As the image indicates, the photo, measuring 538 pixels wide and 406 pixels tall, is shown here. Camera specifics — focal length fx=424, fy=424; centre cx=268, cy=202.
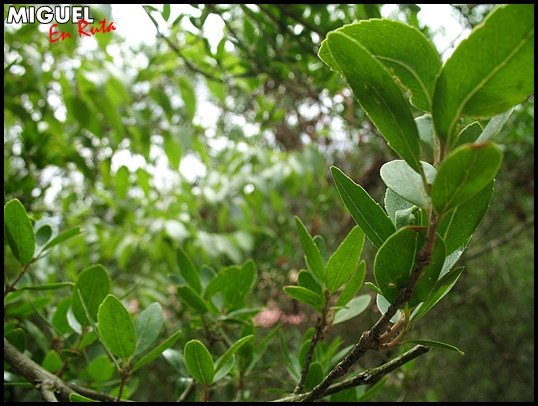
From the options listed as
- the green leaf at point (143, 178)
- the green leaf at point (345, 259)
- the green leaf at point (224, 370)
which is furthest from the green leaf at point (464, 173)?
the green leaf at point (143, 178)

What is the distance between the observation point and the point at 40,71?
0.81m

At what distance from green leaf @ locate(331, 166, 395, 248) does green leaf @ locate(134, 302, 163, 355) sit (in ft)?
0.76

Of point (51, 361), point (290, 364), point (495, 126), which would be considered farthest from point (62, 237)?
point (495, 126)

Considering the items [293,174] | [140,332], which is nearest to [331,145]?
[293,174]

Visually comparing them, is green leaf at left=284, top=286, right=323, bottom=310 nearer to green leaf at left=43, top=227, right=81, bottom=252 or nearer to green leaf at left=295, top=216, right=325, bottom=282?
green leaf at left=295, top=216, right=325, bottom=282

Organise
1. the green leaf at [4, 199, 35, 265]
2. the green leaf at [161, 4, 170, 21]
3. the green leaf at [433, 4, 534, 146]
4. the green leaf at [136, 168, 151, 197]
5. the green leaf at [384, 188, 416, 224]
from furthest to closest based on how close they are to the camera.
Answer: the green leaf at [136, 168, 151, 197], the green leaf at [161, 4, 170, 21], the green leaf at [4, 199, 35, 265], the green leaf at [384, 188, 416, 224], the green leaf at [433, 4, 534, 146]

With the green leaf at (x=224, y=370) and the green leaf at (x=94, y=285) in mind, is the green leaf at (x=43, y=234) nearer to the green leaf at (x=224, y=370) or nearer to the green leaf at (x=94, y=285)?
the green leaf at (x=94, y=285)

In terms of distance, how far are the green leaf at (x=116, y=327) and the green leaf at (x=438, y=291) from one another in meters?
0.21

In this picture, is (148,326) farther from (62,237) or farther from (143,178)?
(143,178)

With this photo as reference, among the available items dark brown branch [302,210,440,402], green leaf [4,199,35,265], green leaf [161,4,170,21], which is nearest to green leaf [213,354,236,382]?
dark brown branch [302,210,440,402]

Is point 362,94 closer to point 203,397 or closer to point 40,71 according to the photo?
point 203,397

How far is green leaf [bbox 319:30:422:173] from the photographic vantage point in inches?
7.4

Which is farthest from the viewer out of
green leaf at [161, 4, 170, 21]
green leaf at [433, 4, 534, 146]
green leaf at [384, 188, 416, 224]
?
green leaf at [161, 4, 170, 21]

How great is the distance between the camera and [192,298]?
411mm
